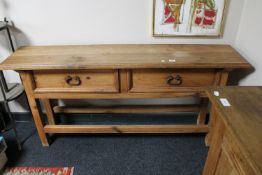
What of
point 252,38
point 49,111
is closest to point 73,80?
point 49,111

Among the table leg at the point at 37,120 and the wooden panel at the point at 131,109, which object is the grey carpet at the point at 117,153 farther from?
the wooden panel at the point at 131,109

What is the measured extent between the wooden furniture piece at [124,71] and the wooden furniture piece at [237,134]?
0.41 m

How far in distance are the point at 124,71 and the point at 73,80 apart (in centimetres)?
36

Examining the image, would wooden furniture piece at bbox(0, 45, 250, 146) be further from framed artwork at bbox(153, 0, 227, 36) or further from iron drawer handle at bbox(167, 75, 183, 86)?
framed artwork at bbox(153, 0, 227, 36)

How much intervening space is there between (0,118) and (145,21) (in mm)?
1582

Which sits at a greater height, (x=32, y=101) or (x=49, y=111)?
(x=32, y=101)

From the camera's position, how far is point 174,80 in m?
1.45

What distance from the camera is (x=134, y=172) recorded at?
160 centimetres

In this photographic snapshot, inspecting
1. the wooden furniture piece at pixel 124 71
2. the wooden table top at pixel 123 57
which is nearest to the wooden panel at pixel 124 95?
the wooden furniture piece at pixel 124 71

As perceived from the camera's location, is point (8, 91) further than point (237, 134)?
Yes

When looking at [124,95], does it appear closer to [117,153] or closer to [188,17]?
[117,153]

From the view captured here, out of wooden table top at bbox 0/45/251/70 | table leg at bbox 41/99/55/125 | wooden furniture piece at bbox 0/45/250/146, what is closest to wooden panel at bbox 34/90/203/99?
wooden furniture piece at bbox 0/45/250/146

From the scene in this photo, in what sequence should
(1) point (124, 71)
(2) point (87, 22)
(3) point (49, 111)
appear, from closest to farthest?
(1) point (124, 71) → (2) point (87, 22) → (3) point (49, 111)

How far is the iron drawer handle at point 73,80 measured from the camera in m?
1.45
